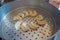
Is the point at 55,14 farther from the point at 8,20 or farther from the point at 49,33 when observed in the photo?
the point at 8,20

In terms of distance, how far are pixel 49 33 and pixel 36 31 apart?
0.06 metres

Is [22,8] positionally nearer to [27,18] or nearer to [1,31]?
[27,18]

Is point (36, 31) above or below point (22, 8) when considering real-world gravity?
below

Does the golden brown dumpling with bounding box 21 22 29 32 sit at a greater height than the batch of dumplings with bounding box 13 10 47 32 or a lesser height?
lesser

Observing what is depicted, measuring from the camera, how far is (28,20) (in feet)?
2.27

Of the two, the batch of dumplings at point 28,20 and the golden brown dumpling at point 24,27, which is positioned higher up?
the batch of dumplings at point 28,20

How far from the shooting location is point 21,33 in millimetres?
630

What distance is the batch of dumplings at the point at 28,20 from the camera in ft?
2.12

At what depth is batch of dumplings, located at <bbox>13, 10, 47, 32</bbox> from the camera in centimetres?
65

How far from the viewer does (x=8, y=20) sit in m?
0.69

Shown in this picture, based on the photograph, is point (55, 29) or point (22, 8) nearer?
point (55, 29)

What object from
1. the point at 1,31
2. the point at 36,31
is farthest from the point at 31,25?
the point at 1,31

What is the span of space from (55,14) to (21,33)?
0.62 feet

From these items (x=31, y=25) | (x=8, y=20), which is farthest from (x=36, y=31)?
(x=8, y=20)
